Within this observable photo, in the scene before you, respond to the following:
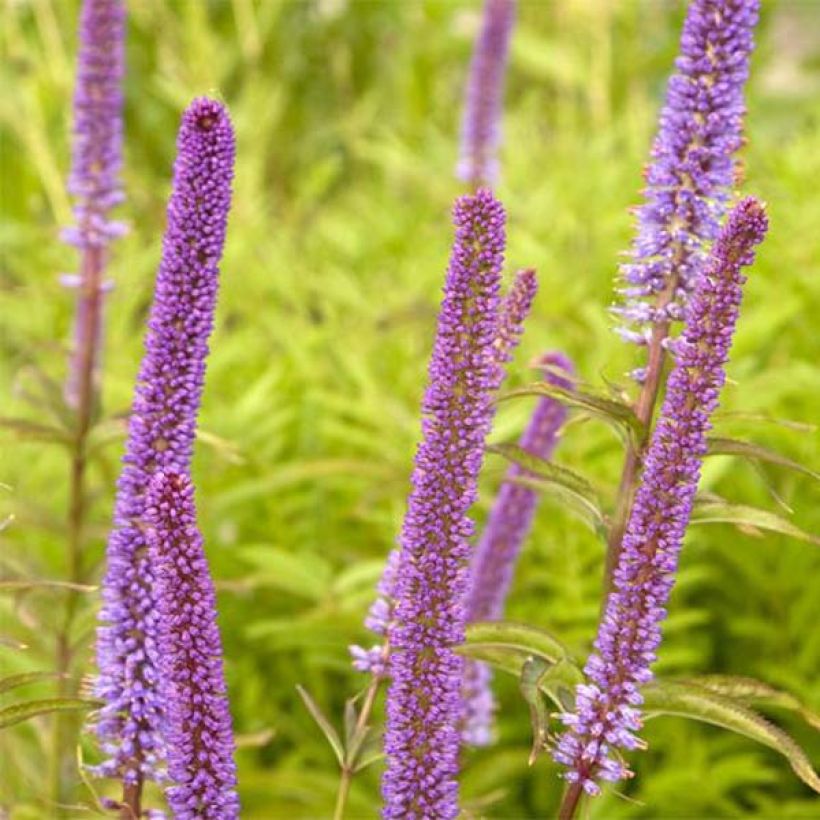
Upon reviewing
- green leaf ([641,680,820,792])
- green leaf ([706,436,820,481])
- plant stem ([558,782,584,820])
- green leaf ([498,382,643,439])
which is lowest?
plant stem ([558,782,584,820])

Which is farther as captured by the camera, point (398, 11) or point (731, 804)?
point (398, 11)

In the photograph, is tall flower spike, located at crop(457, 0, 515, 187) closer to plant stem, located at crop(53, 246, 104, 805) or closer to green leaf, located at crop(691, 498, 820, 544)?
plant stem, located at crop(53, 246, 104, 805)

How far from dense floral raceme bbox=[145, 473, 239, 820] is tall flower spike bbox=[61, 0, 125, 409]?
1.83 m

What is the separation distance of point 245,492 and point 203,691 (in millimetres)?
2483

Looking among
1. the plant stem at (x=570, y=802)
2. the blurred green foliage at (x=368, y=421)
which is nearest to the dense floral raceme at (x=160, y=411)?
the blurred green foliage at (x=368, y=421)

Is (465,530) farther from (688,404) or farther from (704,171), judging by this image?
(704,171)

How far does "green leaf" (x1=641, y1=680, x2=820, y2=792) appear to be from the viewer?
1.91 meters

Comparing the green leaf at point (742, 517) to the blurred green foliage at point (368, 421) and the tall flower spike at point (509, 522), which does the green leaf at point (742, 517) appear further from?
the tall flower spike at point (509, 522)

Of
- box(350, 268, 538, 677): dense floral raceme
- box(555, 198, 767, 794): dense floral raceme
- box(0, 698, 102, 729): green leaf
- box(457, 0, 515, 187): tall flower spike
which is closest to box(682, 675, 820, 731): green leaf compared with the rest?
box(555, 198, 767, 794): dense floral raceme

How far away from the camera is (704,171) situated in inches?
84.0

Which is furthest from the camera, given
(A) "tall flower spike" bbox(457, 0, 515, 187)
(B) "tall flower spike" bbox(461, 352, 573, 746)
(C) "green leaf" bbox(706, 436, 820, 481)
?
(A) "tall flower spike" bbox(457, 0, 515, 187)

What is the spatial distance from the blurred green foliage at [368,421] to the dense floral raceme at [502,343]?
319 millimetres

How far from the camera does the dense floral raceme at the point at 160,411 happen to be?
183cm

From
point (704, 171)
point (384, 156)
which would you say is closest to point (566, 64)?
point (384, 156)
